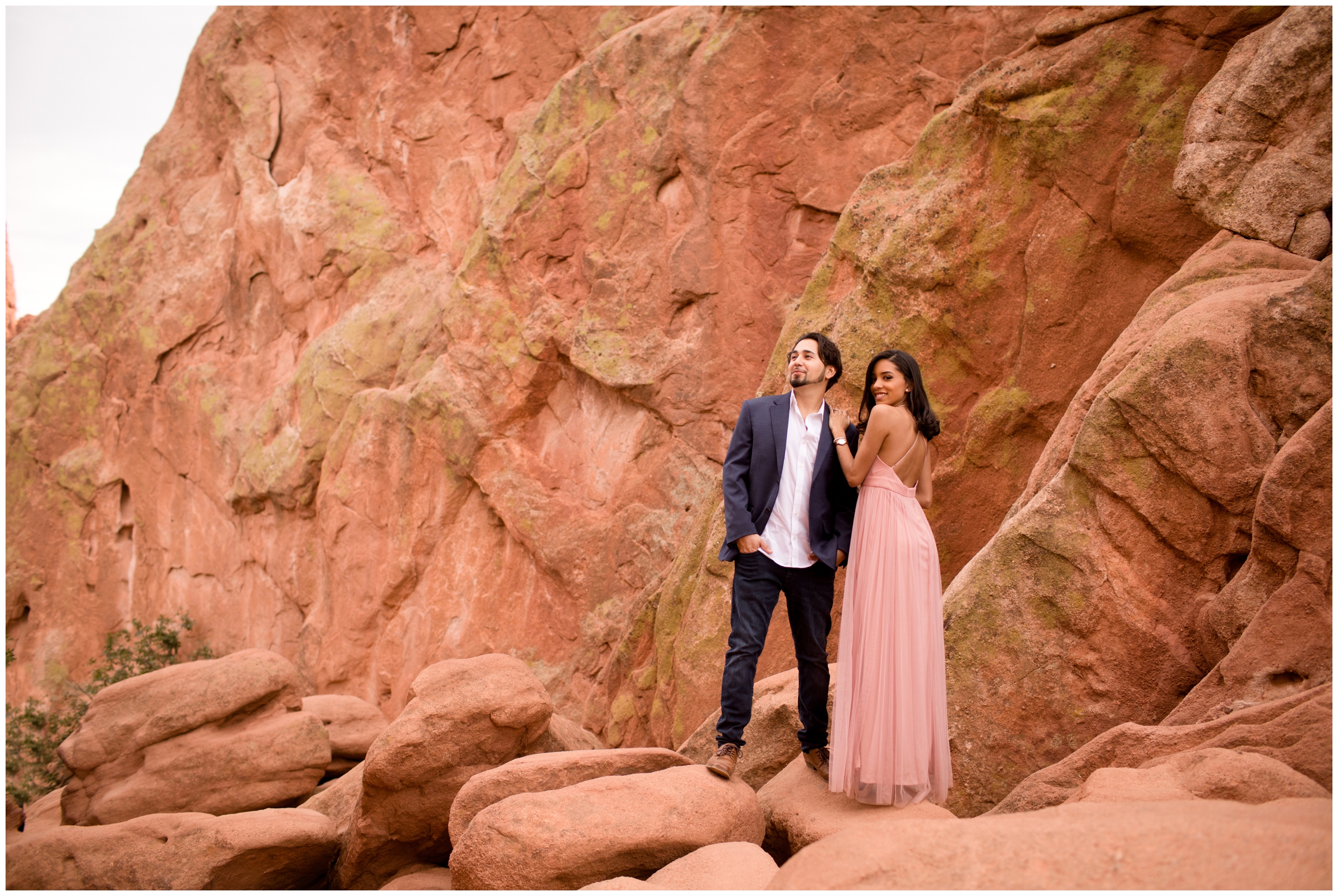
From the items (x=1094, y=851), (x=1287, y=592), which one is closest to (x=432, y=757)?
(x=1094, y=851)

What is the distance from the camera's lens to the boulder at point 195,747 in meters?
7.84

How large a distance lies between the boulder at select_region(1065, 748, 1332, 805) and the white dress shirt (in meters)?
1.69

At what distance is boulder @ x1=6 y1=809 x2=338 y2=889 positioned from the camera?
19.6 feet

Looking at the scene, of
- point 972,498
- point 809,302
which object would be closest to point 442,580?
point 809,302

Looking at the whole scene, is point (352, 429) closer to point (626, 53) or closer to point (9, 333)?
point (626, 53)

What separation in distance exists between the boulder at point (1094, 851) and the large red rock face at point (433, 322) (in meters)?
5.31

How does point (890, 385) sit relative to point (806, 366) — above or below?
below

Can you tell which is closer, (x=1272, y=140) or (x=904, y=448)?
(x=904, y=448)

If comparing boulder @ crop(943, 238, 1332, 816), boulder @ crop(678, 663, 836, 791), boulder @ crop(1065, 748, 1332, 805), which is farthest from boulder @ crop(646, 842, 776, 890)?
boulder @ crop(943, 238, 1332, 816)

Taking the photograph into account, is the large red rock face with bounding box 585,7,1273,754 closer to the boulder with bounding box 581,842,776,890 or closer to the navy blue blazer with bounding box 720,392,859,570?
the navy blue blazer with bounding box 720,392,859,570

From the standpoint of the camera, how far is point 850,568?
4793mm

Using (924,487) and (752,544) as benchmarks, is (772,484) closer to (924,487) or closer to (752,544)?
(752,544)

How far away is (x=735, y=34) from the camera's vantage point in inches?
440

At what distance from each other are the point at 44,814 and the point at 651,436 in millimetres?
7100
